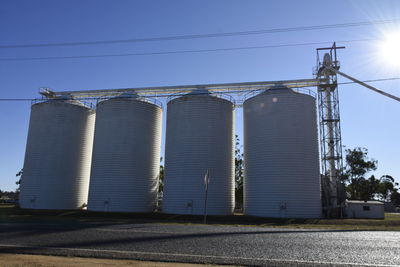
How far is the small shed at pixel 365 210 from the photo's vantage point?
1155 inches

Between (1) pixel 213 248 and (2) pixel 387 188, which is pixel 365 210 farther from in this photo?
(2) pixel 387 188

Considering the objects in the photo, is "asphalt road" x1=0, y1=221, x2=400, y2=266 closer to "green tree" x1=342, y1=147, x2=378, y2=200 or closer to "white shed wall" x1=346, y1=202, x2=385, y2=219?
"white shed wall" x1=346, y1=202, x2=385, y2=219

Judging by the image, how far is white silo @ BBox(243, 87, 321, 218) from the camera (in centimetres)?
2655

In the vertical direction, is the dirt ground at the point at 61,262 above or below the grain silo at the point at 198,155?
below

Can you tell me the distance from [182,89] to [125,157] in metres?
10.0

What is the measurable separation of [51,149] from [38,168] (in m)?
2.44

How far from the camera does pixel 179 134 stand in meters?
30.5

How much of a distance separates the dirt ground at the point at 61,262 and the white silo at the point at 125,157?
75.4ft

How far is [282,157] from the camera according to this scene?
88.7ft

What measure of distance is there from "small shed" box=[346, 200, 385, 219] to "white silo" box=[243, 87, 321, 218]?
5266mm

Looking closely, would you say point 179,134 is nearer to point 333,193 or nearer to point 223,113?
point 223,113

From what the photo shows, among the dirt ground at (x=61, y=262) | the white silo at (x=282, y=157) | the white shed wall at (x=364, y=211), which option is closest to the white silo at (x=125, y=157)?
the white silo at (x=282, y=157)

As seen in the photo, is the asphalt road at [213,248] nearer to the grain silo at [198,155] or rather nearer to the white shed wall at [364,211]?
the grain silo at [198,155]

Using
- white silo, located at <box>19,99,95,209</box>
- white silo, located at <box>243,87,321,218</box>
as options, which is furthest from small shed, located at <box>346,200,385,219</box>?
white silo, located at <box>19,99,95,209</box>
